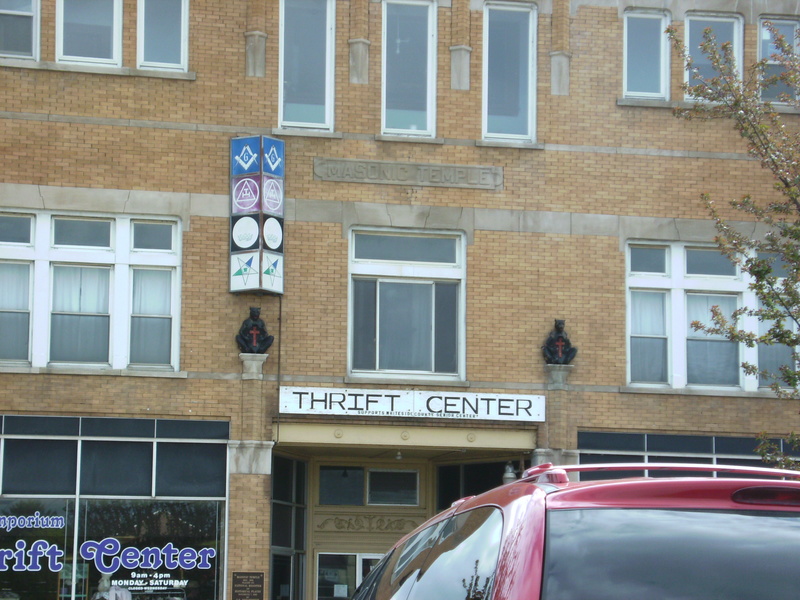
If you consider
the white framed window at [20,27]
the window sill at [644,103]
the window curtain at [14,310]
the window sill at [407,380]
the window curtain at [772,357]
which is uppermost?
the white framed window at [20,27]

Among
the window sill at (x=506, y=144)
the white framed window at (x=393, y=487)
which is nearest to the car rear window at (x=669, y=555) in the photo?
the window sill at (x=506, y=144)

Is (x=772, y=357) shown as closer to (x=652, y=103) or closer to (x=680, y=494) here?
(x=652, y=103)

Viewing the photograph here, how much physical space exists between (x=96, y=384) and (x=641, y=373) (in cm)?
804

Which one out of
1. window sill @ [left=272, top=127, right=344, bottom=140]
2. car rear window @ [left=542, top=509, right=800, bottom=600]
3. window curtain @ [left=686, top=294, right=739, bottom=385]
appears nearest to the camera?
car rear window @ [left=542, top=509, right=800, bottom=600]

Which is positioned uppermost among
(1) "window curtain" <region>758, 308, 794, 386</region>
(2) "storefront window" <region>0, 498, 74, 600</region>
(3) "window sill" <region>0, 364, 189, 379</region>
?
(1) "window curtain" <region>758, 308, 794, 386</region>

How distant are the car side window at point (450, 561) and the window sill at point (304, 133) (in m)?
13.5

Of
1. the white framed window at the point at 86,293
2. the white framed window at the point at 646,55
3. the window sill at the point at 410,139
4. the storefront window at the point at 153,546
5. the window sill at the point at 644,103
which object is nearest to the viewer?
the storefront window at the point at 153,546

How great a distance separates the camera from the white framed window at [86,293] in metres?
17.9

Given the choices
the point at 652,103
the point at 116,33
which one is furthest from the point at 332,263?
the point at 652,103

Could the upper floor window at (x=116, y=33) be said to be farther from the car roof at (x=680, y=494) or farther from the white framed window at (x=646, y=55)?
the car roof at (x=680, y=494)

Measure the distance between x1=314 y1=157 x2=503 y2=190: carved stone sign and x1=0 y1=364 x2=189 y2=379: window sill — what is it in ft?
11.8

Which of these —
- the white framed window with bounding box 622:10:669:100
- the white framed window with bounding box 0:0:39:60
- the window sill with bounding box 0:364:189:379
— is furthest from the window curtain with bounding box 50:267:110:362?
the white framed window with bounding box 622:10:669:100

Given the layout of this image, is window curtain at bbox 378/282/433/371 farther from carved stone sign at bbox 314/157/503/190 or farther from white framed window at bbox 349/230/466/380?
carved stone sign at bbox 314/157/503/190

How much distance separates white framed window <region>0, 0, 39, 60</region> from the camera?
1830 centimetres
